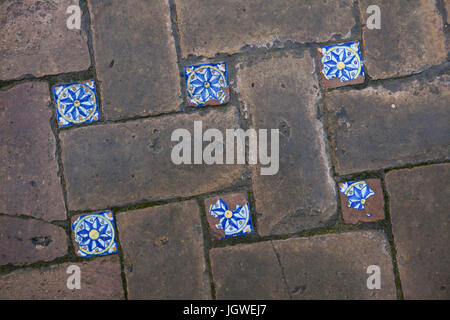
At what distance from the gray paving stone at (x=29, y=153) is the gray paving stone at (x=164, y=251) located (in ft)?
1.44

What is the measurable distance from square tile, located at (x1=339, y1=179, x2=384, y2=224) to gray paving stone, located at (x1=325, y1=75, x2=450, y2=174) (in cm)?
9

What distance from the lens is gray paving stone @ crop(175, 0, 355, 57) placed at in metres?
1.66

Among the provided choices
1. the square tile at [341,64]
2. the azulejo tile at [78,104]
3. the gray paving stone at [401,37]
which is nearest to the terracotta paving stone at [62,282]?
the azulejo tile at [78,104]

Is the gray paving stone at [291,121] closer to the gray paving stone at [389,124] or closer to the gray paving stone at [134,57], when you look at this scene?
the gray paving stone at [389,124]

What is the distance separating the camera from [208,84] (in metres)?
1.66

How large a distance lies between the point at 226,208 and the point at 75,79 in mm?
1136

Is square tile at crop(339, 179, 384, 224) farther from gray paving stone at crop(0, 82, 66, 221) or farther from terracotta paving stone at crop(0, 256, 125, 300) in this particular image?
gray paving stone at crop(0, 82, 66, 221)

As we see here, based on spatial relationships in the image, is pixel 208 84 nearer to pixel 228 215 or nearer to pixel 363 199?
pixel 228 215

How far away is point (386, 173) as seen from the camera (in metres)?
1.67

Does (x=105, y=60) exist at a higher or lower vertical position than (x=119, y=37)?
lower

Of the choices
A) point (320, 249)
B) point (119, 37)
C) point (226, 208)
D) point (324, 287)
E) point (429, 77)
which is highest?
point (119, 37)

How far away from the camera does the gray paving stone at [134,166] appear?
167 cm
